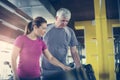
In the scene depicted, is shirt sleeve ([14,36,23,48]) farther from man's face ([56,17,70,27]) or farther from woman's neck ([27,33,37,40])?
man's face ([56,17,70,27])

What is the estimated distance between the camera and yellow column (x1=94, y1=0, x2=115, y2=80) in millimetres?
2301

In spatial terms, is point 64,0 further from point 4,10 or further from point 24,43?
point 24,43

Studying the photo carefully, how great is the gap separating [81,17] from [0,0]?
136 cm

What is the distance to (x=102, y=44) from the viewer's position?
234 centimetres

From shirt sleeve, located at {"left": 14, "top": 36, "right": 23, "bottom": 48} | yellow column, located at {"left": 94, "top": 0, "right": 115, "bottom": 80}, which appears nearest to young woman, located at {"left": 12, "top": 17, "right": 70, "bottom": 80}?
shirt sleeve, located at {"left": 14, "top": 36, "right": 23, "bottom": 48}

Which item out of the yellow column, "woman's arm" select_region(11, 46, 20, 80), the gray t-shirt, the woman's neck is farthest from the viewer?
the yellow column

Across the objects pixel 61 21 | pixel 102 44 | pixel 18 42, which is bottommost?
pixel 102 44

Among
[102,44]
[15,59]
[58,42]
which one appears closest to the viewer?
[15,59]

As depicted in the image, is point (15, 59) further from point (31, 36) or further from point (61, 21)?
point (61, 21)

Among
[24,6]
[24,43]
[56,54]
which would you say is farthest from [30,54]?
[24,6]

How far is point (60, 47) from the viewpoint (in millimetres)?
1384

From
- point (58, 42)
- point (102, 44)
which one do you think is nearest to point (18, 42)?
point (58, 42)

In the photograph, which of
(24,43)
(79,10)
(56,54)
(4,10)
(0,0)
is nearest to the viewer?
(24,43)

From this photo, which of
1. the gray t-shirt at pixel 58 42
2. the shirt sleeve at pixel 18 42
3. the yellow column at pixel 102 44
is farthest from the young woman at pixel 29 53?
the yellow column at pixel 102 44
